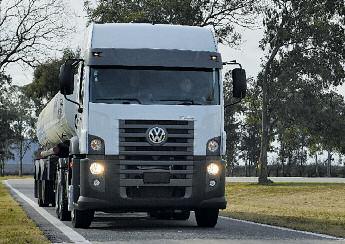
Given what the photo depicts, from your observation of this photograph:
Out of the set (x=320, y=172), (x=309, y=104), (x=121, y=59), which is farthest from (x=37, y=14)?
(x=320, y=172)

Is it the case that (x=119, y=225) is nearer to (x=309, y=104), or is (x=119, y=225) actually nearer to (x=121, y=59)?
(x=121, y=59)

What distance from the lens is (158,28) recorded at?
15367 millimetres

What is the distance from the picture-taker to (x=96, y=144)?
1421 cm

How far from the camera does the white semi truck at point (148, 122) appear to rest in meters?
14.2

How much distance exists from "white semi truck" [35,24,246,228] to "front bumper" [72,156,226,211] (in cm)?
2

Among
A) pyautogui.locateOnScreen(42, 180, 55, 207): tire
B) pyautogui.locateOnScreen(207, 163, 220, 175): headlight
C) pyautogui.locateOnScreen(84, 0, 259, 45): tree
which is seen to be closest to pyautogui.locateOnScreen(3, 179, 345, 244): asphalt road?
pyautogui.locateOnScreen(207, 163, 220, 175): headlight

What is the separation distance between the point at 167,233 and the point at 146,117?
6.49 ft

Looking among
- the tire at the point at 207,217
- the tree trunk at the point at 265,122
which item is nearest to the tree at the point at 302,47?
the tree trunk at the point at 265,122

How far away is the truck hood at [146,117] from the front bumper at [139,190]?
29 centimetres

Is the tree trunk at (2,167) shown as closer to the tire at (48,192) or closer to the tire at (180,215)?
the tire at (48,192)

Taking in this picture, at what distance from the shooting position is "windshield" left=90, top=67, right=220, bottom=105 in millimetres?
14398

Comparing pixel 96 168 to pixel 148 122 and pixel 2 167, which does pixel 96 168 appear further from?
pixel 2 167

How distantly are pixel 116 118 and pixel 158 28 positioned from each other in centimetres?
215

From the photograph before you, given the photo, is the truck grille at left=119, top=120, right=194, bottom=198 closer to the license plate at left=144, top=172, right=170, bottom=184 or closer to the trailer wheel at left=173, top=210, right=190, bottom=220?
the license plate at left=144, top=172, right=170, bottom=184
